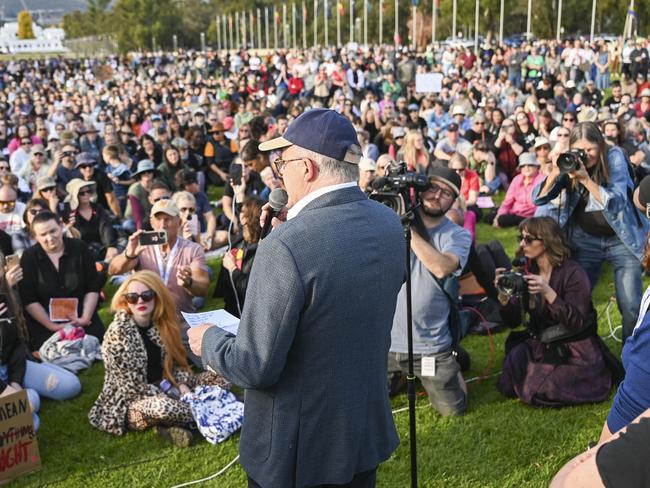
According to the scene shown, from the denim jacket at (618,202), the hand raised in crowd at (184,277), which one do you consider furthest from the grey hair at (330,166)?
the hand raised in crowd at (184,277)

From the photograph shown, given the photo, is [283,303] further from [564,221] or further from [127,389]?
[564,221]

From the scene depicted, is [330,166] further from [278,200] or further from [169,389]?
[169,389]

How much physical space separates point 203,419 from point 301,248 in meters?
2.73

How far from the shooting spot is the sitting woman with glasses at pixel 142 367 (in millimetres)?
4707

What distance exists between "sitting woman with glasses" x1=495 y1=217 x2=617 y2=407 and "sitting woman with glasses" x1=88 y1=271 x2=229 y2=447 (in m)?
2.20

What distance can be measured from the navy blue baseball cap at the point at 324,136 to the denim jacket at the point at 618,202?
3.07 meters

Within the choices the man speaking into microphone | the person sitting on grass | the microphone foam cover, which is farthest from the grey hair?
the person sitting on grass

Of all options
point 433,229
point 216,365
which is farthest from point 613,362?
point 216,365

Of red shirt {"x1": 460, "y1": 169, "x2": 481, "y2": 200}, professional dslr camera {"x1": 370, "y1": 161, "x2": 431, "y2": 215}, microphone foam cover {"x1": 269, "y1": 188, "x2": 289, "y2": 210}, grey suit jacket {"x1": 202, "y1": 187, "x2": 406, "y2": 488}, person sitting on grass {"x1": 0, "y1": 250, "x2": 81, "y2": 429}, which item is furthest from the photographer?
red shirt {"x1": 460, "y1": 169, "x2": 481, "y2": 200}

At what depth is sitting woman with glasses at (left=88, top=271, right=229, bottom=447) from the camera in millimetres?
4707

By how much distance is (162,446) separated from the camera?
182 inches

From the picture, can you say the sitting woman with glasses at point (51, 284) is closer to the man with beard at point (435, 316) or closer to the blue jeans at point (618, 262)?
the man with beard at point (435, 316)

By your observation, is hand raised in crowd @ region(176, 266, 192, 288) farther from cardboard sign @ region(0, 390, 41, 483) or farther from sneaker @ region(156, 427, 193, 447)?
cardboard sign @ region(0, 390, 41, 483)

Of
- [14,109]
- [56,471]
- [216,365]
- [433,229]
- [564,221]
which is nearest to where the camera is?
[216,365]
